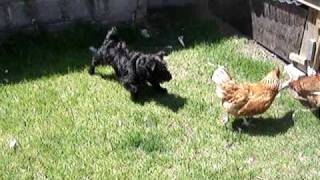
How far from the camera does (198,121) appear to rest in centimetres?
515

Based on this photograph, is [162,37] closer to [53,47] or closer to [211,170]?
[53,47]

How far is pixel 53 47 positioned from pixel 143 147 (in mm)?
2194

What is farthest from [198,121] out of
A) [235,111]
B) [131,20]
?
[131,20]

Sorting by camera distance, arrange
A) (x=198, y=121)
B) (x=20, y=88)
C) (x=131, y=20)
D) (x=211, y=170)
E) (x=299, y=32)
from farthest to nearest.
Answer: (x=131, y=20)
(x=299, y=32)
(x=20, y=88)
(x=198, y=121)
(x=211, y=170)

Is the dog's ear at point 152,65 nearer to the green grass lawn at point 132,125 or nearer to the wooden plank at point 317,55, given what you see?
the green grass lawn at point 132,125

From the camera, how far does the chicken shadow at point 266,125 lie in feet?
16.5

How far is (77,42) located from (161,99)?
5.06 ft

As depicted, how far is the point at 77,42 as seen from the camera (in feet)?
21.2

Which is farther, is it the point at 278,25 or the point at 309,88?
the point at 278,25

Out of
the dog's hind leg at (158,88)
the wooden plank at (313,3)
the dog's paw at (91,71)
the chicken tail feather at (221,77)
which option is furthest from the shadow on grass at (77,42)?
the chicken tail feather at (221,77)

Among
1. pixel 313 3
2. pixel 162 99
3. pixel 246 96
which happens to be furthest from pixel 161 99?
pixel 313 3

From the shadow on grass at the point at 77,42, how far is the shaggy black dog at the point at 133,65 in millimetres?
582

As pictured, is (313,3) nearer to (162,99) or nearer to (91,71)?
(162,99)

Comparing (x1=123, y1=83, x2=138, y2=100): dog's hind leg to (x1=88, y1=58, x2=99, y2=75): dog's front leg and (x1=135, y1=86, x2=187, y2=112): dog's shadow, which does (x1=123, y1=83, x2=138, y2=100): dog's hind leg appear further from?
(x1=88, y1=58, x2=99, y2=75): dog's front leg
